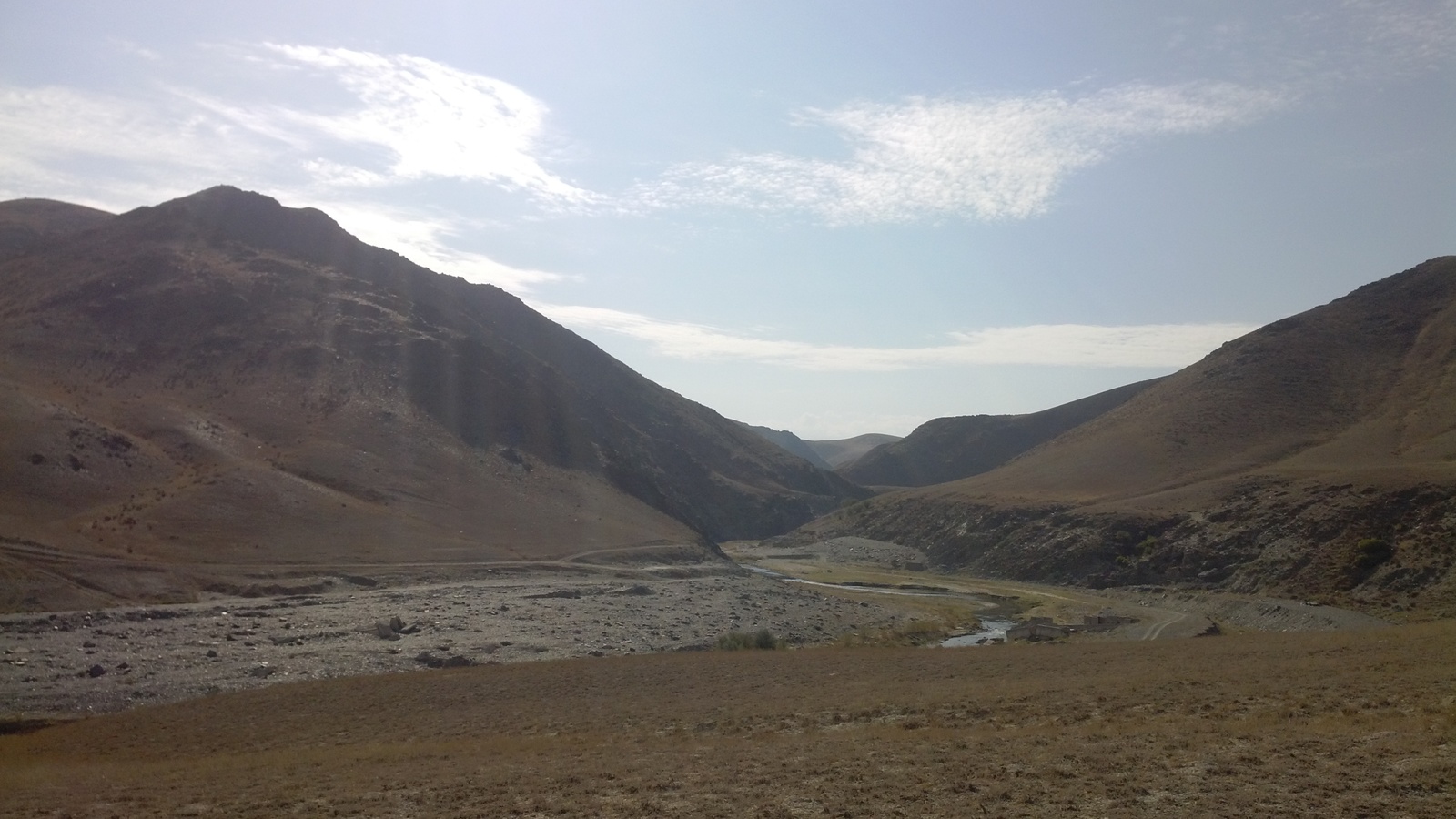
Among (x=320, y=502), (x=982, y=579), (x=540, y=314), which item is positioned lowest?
(x=982, y=579)

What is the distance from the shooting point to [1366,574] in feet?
177

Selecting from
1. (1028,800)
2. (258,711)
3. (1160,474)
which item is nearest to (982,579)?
(1160,474)

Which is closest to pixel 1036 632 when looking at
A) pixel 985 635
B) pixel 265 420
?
pixel 985 635

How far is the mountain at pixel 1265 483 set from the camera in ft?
189

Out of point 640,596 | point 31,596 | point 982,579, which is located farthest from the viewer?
point 982,579

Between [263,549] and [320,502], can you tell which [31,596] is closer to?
[263,549]

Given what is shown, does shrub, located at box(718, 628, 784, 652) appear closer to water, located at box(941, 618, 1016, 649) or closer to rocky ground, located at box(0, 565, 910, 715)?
rocky ground, located at box(0, 565, 910, 715)

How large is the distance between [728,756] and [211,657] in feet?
77.5

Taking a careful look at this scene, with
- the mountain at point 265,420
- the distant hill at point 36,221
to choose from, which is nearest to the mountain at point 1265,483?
the mountain at point 265,420

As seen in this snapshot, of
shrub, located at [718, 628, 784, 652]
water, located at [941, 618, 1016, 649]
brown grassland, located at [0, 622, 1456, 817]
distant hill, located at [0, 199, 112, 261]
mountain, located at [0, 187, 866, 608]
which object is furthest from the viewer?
distant hill, located at [0, 199, 112, 261]

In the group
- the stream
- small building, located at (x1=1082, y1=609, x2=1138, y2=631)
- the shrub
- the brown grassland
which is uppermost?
the brown grassland

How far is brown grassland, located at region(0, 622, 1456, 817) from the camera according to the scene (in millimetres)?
14289

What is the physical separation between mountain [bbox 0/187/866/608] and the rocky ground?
20.5 ft

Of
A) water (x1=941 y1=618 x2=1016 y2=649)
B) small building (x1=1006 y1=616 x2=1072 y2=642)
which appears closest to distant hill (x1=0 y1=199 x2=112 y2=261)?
water (x1=941 y1=618 x2=1016 y2=649)
